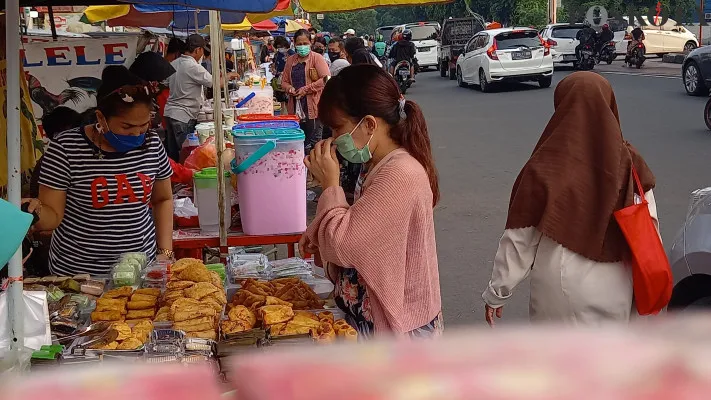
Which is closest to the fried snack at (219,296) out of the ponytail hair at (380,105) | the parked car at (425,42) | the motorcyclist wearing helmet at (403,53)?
the ponytail hair at (380,105)

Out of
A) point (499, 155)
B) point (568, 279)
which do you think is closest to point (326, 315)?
point (568, 279)

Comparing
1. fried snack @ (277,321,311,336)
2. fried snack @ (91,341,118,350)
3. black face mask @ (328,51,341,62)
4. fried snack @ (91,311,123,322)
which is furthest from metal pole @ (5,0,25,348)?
black face mask @ (328,51,341,62)

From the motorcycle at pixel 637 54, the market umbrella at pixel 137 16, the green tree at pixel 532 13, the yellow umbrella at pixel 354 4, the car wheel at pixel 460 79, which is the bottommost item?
the car wheel at pixel 460 79

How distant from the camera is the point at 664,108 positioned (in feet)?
52.6

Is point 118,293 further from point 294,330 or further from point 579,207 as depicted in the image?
point 579,207

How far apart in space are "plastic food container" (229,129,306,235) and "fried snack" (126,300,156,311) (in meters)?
1.18

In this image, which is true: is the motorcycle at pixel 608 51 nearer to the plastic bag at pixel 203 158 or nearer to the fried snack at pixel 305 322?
the plastic bag at pixel 203 158

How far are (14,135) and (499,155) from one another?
9761 mm

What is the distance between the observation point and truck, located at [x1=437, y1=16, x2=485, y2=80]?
→ 29812 millimetres

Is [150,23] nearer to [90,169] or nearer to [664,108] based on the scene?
[90,169]

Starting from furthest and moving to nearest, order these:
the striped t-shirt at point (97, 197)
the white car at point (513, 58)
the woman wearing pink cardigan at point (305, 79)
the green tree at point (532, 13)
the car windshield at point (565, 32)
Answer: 1. the green tree at point (532, 13)
2. the car windshield at point (565, 32)
3. the white car at point (513, 58)
4. the woman wearing pink cardigan at point (305, 79)
5. the striped t-shirt at point (97, 197)

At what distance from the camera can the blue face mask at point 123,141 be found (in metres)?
3.88

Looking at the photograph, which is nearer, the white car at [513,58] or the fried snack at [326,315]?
the fried snack at [326,315]

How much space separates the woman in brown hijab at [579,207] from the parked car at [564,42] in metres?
26.1
